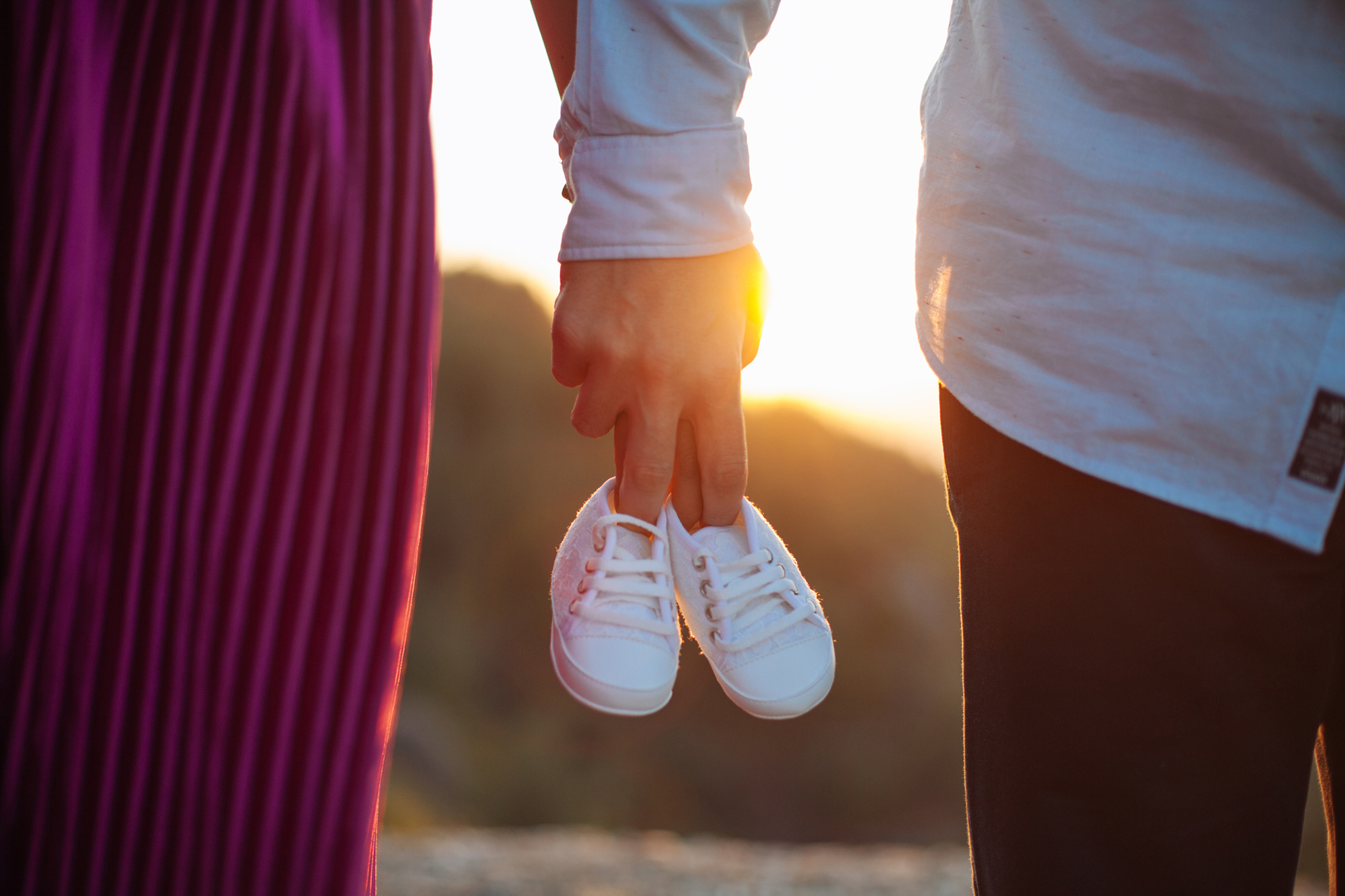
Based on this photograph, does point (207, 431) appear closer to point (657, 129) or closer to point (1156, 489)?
point (657, 129)

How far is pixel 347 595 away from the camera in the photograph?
683mm

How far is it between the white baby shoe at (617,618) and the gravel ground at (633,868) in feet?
15.9

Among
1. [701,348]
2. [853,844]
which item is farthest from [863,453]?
[701,348]

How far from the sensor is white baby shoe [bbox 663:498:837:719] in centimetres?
102

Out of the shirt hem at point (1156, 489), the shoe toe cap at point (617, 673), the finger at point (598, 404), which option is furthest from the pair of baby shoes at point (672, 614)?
the shirt hem at point (1156, 489)

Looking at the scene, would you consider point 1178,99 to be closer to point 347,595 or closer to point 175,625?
point 347,595

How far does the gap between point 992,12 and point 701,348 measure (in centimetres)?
42

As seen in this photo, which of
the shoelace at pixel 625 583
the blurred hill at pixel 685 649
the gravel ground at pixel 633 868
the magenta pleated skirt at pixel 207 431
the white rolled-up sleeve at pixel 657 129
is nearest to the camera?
the magenta pleated skirt at pixel 207 431

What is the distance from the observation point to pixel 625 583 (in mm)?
1006

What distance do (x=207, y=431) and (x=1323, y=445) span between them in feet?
2.85

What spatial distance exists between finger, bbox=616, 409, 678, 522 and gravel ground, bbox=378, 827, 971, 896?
195 inches

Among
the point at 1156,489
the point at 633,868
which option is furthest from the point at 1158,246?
the point at 633,868

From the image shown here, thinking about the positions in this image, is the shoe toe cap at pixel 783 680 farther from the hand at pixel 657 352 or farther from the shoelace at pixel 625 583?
the hand at pixel 657 352

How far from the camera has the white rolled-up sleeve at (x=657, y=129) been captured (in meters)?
0.87
